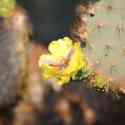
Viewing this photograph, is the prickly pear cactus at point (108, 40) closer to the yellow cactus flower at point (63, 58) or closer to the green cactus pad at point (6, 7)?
the yellow cactus flower at point (63, 58)

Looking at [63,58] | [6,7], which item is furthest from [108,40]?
[6,7]

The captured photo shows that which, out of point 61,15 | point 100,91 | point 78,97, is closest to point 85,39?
point 61,15

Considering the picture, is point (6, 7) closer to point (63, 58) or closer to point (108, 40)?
point (63, 58)

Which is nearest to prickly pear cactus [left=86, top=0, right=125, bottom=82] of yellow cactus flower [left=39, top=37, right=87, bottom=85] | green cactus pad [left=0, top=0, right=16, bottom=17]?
yellow cactus flower [left=39, top=37, right=87, bottom=85]

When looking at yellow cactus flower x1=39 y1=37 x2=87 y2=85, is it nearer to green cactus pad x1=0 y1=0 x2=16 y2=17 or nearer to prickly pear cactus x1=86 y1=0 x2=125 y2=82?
prickly pear cactus x1=86 y1=0 x2=125 y2=82

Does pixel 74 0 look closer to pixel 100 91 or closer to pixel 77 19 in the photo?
pixel 77 19
